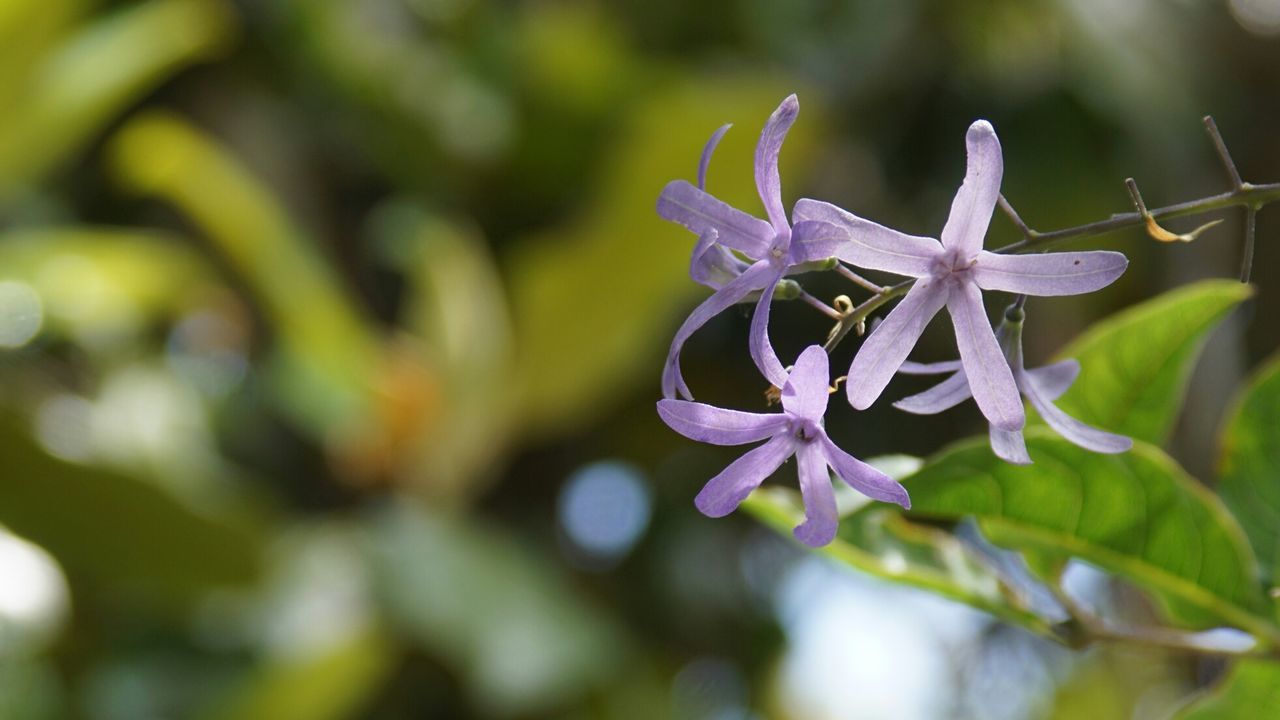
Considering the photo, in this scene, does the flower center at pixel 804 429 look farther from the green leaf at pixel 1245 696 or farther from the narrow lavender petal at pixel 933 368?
the green leaf at pixel 1245 696

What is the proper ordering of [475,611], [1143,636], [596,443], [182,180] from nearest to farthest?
1. [1143,636]
2. [475,611]
3. [182,180]
4. [596,443]

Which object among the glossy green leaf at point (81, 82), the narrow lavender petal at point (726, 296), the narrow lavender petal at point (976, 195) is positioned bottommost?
the narrow lavender petal at point (976, 195)

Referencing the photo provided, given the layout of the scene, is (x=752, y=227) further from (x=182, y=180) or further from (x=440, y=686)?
(x=440, y=686)

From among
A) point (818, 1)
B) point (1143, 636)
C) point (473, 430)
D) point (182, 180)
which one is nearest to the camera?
point (1143, 636)

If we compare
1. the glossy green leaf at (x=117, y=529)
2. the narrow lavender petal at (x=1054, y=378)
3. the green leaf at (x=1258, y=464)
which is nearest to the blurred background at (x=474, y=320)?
the glossy green leaf at (x=117, y=529)

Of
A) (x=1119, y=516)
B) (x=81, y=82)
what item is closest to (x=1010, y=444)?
(x=1119, y=516)

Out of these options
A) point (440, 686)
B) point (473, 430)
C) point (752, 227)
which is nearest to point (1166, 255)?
point (473, 430)
